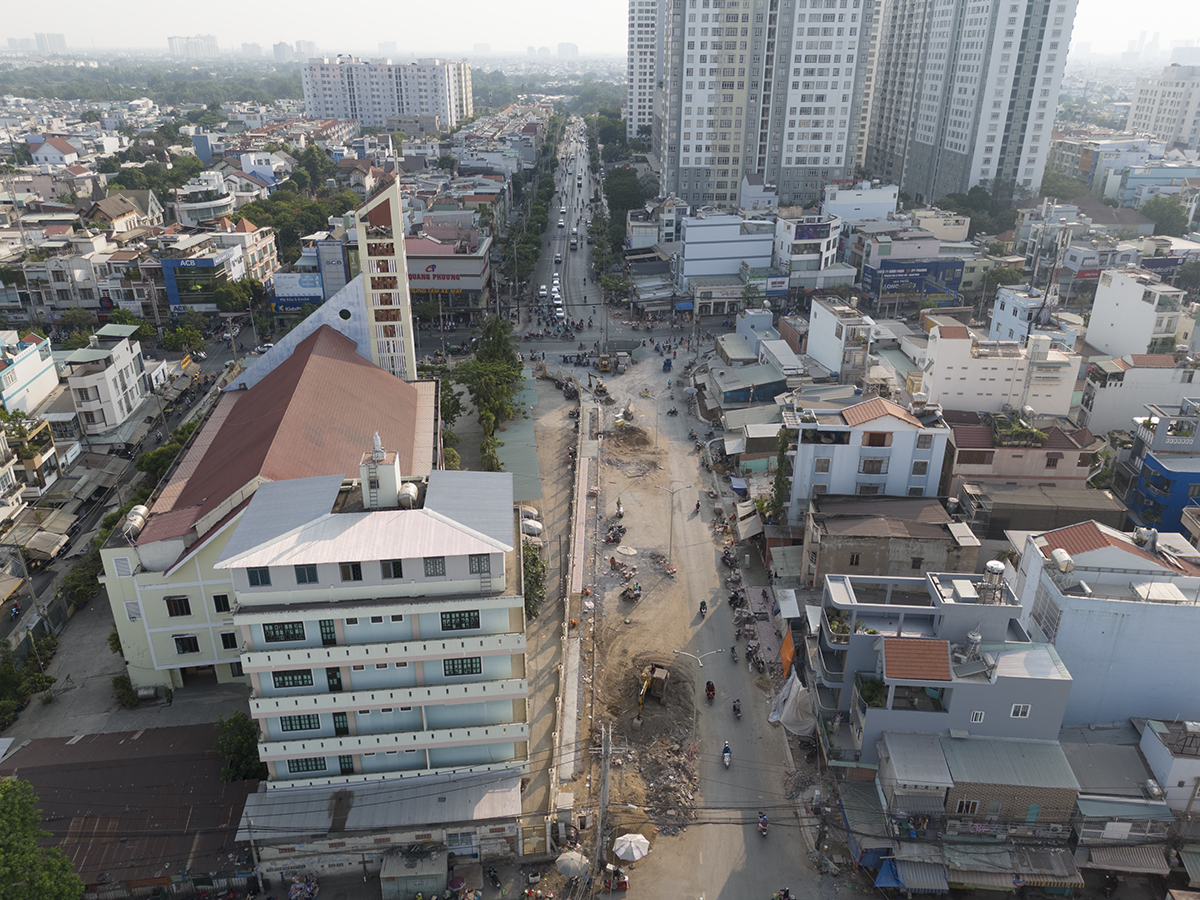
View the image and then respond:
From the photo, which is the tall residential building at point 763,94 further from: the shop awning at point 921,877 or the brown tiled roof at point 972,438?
the shop awning at point 921,877

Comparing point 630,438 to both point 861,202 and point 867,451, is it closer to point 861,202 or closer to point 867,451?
point 867,451

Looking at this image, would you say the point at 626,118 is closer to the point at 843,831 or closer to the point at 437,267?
the point at 437,267

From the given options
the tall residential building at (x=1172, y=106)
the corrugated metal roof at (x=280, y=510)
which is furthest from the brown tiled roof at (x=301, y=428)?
the tall residential building at (x=1172, y=106)

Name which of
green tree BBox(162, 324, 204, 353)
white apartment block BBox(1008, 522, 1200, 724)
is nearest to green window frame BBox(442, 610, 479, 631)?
white apartment block BBox(1008, 522, 1200, 724)

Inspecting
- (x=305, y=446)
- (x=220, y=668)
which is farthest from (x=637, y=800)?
→ (x=305, y=446)

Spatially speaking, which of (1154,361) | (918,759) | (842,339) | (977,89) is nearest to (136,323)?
(842,339)
